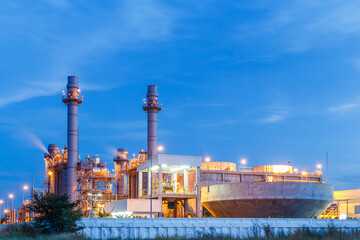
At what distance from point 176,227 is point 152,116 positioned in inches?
1861

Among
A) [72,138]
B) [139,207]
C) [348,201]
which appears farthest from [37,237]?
[348,201]

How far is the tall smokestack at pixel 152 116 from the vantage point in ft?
252

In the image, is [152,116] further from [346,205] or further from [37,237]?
[37,237]

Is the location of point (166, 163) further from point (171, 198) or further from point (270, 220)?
point (270, 220)

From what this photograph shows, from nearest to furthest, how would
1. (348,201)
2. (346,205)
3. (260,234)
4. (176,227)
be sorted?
(176,227) < (260,234) < (348,201) < (346,205)

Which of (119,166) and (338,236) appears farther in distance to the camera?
(119,166)

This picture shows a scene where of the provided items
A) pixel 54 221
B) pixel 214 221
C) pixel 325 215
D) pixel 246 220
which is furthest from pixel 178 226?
pixel 325 215

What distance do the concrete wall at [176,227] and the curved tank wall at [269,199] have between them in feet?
63.7

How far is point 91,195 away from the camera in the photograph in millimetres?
82688

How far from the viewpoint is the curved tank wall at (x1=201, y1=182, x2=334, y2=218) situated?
54.7 meters

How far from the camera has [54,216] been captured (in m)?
28.6

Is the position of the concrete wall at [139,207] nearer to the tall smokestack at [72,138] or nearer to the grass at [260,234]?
the grass at [260,234]

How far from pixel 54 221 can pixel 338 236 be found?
18249 millimetres

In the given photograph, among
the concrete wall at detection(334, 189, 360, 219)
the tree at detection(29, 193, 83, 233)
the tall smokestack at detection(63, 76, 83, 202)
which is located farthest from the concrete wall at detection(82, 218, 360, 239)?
the tall smokestack at detection(63, 76, 83, 202)
